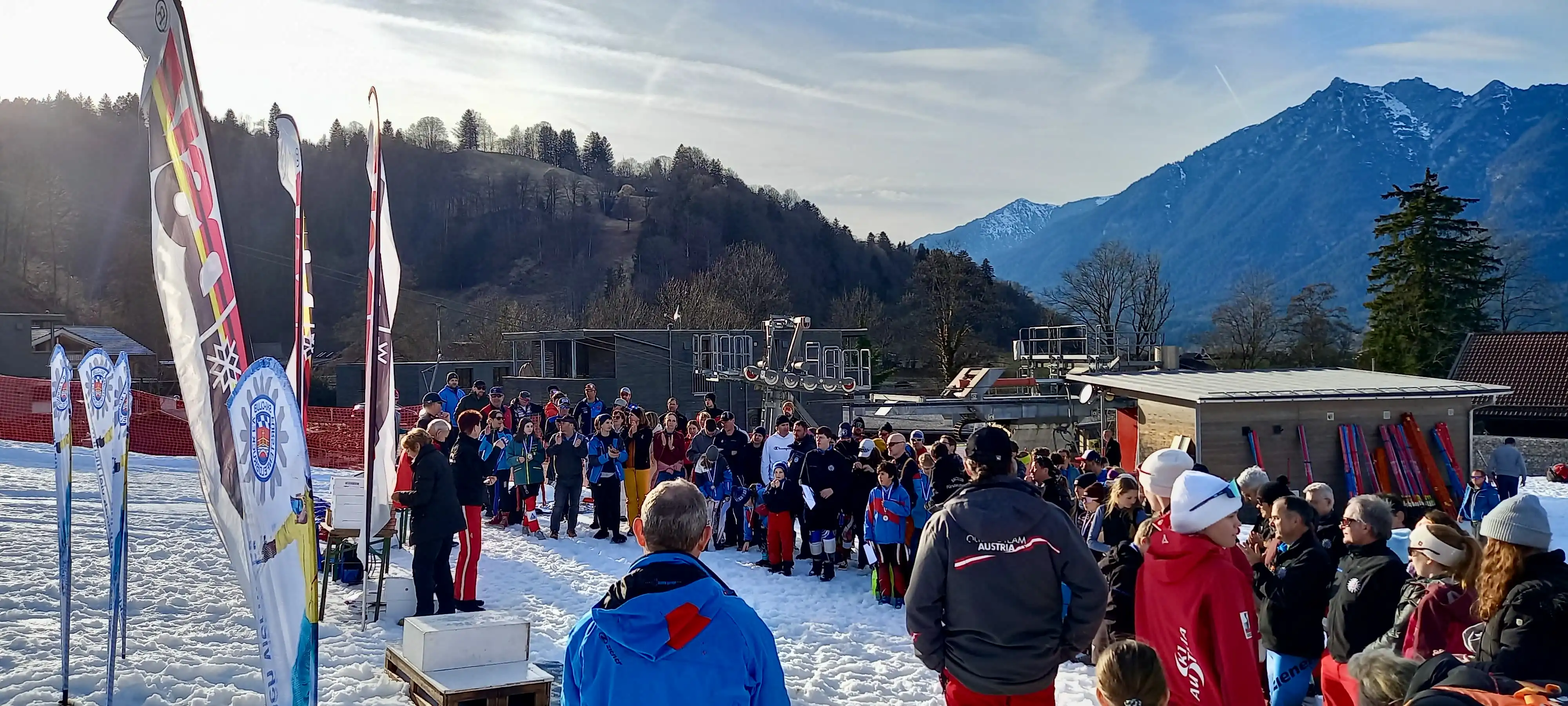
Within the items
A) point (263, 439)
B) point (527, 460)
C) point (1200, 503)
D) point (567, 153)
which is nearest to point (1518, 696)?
point (1200, 503)

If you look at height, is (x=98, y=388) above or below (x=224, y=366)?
below

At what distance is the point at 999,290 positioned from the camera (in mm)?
100125

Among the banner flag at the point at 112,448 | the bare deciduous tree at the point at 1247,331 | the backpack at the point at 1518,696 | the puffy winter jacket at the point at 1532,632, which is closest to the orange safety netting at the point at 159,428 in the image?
the banner flag at the point at 112,448

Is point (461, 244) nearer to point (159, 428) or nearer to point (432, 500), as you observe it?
point (159, 428)

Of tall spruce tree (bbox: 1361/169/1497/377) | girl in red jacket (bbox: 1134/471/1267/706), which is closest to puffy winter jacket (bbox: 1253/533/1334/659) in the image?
girl in red jacket (bbox: 1134/471/1267/706)

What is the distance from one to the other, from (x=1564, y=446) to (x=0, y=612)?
103ft

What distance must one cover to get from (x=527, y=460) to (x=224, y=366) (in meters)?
9.27

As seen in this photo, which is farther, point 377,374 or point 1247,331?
point 1247,331

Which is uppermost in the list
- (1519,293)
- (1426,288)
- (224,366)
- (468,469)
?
(1519,293)

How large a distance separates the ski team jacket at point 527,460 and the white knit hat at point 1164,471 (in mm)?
10584

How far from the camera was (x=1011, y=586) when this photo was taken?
161 inches

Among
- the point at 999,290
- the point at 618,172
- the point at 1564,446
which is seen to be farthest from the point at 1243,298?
the point at 618,172

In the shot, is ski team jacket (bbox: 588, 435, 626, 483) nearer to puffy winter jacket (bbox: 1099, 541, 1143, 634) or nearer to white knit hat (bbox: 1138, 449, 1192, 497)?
puffy winter jacket (bbox: 1099, 541, 1143, 634)

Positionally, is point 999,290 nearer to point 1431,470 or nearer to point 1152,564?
point 1431,470
